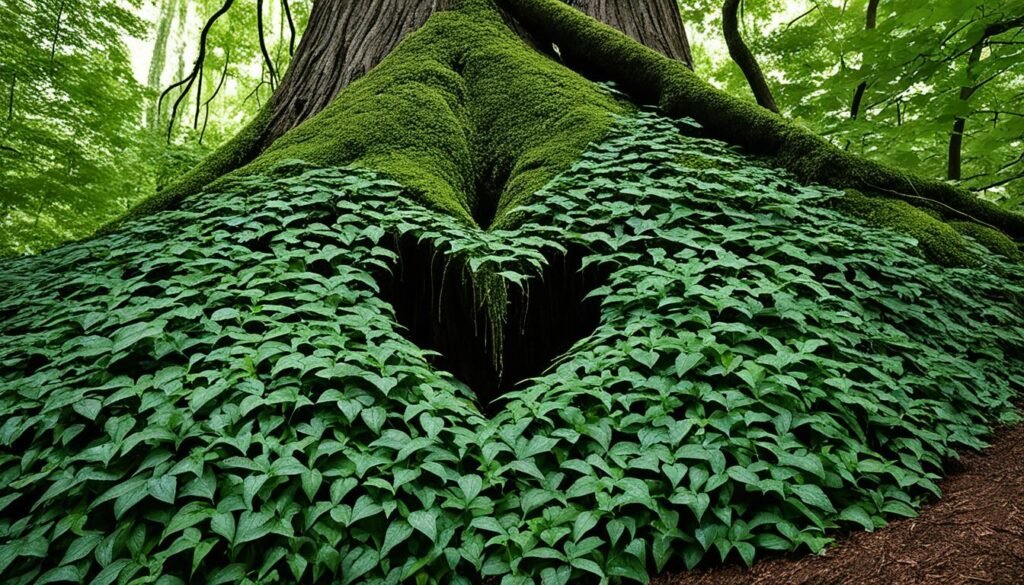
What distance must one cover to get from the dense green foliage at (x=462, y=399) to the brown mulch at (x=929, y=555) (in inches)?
3.1

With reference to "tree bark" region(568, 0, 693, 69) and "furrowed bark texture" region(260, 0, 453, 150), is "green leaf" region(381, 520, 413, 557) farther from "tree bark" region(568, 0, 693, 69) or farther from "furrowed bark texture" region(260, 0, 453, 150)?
"tree bark" region(568, 0, 693, 69)

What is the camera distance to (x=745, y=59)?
238 inches

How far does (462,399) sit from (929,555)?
6.23 ft

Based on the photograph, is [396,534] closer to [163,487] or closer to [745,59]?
[163,487]

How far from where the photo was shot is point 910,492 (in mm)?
2240

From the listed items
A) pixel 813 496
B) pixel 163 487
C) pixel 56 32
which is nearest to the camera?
pixel 163 487

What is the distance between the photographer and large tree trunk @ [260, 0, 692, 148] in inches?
193

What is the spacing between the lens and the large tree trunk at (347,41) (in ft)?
16.1

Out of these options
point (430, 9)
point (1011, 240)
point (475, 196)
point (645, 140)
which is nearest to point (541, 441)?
point (475, 196)

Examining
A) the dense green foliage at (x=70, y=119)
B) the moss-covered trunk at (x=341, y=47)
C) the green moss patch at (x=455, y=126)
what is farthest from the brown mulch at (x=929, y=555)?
the dense green foliage at (x=70, y=119)

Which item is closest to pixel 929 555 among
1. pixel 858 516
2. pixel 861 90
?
pixel 858 516

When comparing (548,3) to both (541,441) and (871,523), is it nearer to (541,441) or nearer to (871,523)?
(541,441)

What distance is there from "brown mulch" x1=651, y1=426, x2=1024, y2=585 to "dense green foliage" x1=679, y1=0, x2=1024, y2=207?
3.24 m

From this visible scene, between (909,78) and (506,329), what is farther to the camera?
(909,78)
